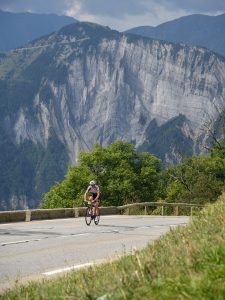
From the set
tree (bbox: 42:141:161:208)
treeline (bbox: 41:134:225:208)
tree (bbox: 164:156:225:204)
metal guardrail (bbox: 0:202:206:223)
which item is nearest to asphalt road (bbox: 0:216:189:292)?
metal guardrail (bbox: 0:202:206:223)

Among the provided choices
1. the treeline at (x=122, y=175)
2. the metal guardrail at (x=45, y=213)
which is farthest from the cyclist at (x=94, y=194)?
the treeline at (x=122, y=175)

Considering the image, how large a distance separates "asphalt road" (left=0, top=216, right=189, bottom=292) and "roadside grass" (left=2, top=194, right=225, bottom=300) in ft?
3.73

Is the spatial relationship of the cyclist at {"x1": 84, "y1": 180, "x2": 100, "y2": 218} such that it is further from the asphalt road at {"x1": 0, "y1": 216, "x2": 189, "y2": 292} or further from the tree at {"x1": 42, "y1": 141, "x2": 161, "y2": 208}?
the tree at {"x1": 42, "y1": 141, "x2": 161, "y2": 208}

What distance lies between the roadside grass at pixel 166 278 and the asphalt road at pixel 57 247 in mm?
1137

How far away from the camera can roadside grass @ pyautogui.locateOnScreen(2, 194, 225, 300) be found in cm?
459

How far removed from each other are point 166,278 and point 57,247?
9.24 m

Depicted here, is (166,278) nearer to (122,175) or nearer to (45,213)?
(45,213)

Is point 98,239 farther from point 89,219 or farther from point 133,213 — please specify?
point 133,213

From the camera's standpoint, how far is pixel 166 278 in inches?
197

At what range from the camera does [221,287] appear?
4449 mm

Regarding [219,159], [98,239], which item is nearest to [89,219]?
[98,239]

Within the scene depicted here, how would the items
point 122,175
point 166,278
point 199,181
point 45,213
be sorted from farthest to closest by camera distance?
1. point 122,175
2. point 199,181
3. point 45,213
4. point 166,278

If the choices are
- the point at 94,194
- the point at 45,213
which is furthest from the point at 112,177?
the point at 94,194

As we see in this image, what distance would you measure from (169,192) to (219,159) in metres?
9.81
